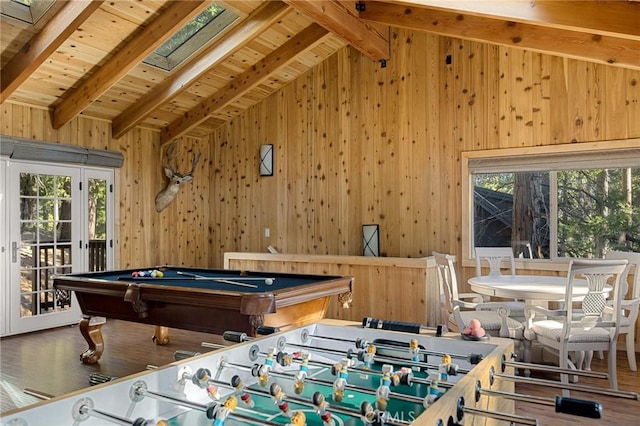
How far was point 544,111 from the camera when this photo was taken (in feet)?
16.3

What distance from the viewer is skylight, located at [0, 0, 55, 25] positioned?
13.4ft

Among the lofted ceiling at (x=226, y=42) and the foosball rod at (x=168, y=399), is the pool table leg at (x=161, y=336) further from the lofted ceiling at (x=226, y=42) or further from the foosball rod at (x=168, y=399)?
the foosball rod at (x=168, y=399)

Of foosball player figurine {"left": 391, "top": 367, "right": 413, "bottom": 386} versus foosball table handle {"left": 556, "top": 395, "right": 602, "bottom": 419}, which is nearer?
foosball table handle {"left": 556, "top": 395, "right": 602, "bottom": 419}

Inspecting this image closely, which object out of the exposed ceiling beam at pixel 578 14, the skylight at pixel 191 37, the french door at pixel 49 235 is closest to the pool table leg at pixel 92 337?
the french door at pixel 49 235

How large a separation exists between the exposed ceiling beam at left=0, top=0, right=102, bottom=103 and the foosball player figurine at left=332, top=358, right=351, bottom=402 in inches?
147

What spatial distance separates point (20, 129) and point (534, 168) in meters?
5.71

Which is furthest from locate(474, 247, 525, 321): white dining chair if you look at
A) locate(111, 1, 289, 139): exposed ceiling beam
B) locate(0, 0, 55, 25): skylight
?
locate(0, 0, 55, 25): skylight

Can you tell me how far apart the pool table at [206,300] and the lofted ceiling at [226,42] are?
89.7 inches

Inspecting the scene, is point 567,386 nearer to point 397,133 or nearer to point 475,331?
point 475,331

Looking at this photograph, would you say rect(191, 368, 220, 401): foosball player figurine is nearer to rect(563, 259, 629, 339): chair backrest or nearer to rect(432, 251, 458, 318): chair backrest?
rect(563, 259, 629, 339): chair backrest

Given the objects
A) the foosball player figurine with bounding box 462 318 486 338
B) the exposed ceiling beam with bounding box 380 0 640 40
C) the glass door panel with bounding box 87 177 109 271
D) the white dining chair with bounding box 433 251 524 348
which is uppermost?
the exposed ceiling beam with bounding box 380 0 640 40

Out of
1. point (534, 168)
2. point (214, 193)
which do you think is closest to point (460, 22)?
point (534, 168)

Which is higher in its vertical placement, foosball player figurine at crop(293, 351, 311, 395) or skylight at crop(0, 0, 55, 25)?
skylight at crop(0, 0, 55, 25)

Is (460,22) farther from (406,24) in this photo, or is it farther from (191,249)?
(191,249)
